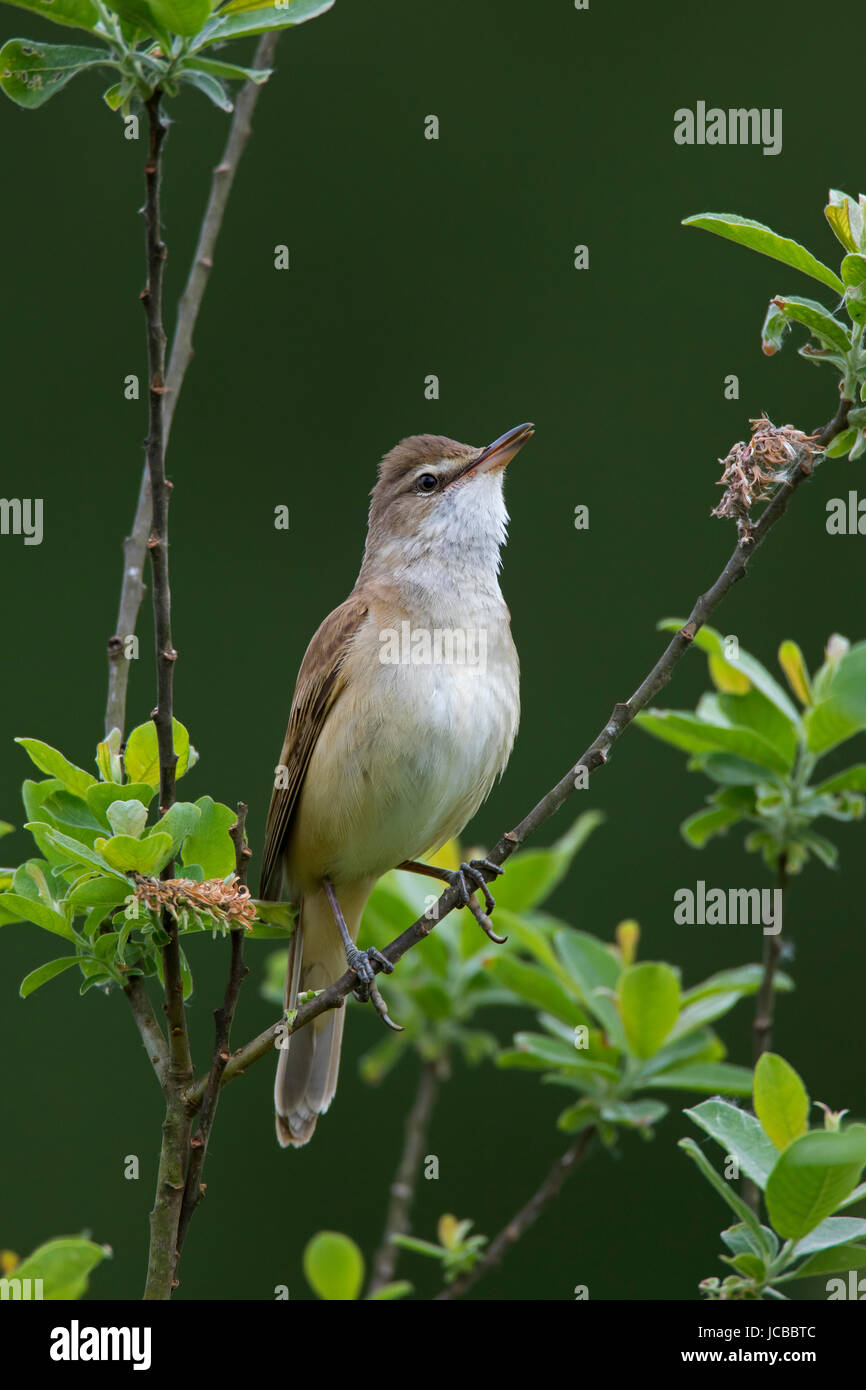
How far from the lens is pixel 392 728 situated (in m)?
3.42

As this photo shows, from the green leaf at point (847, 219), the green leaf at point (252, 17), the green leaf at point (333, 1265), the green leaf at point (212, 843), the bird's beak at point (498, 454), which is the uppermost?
the bird's beak at point (498, 454)

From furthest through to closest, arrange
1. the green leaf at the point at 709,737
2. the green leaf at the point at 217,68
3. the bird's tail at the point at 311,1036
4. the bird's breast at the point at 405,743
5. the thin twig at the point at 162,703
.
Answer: the bird's tail at the point at 311,1036 < the bird's breast at the point at 405,743 < the green leaf at the point at 709,737 < the green leaf at the point at 217,68 < the thin twig at the point at 162,703

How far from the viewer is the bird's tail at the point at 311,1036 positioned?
11.6ft

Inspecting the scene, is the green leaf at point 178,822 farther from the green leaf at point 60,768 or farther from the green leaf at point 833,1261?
the green leaf at point 833,1261

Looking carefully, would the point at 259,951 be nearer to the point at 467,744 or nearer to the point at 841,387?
the point at 467,744

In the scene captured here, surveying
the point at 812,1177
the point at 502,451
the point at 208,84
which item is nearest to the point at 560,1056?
the point at 812,1177

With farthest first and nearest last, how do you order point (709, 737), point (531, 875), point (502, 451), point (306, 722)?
point (502, 451) → point (306, 722) → point (531, 875) → point (709, 737)

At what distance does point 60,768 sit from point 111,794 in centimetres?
15

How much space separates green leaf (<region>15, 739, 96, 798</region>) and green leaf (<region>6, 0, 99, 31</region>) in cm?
102

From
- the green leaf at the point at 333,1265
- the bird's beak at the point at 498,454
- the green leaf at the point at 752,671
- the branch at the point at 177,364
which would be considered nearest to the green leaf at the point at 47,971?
the branch at the point at 177,364

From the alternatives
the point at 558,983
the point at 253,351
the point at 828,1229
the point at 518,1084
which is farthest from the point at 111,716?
the point at 253,351

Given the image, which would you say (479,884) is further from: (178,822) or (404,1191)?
(178,822)

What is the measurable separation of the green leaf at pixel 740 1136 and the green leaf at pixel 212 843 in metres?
0.76

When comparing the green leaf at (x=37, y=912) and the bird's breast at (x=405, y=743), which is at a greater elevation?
the bird's breast at (x=405, y=743)
